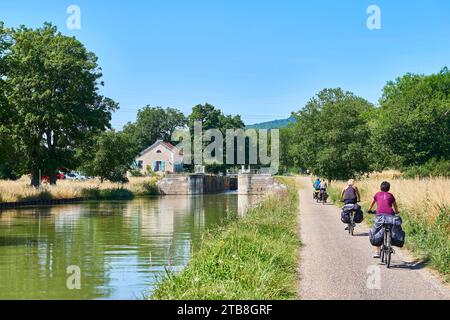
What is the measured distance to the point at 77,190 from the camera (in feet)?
182

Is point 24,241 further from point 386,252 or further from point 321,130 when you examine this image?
point 321,130

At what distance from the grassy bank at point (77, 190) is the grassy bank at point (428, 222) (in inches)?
1130

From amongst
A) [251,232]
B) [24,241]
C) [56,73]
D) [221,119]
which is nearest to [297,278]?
[251,232]

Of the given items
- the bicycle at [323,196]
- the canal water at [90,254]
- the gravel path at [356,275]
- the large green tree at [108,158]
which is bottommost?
the canal water at [90,254]

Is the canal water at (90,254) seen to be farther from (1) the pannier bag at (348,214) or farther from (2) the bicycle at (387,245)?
(1) the pannier bag at (348,214)

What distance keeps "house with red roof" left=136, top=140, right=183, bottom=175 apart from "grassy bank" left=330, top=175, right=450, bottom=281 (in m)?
87.2

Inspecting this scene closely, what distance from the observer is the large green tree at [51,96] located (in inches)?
1991

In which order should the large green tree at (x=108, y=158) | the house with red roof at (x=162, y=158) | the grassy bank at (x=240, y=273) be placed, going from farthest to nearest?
the house with red roof at (x=162, y=158), the large green tree at (x=108, y=158), the grassy bank at (x=240, y=273)

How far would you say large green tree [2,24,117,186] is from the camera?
5056cm

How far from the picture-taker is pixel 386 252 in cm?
1352

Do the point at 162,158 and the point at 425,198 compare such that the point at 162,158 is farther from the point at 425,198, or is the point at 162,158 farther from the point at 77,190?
the point at 425,198

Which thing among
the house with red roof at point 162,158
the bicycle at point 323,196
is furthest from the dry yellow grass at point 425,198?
the house with red roof at point 162,158

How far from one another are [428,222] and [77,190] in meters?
41.5

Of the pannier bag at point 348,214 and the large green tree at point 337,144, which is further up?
the large green tree at point 337,144
